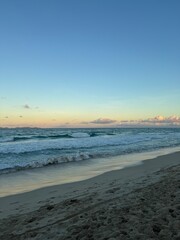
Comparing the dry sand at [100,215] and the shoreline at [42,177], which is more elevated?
the dry sand at [100,215]

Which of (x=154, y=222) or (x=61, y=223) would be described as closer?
(x=154, y=222)

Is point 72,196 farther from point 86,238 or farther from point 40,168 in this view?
point 40,168

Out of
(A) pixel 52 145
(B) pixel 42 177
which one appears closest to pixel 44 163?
(B) pixel 42 177

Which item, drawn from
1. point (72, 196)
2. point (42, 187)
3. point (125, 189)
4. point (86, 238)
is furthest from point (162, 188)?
point (42, 187)

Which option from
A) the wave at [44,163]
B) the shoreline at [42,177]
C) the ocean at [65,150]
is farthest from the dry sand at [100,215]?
the ocean at [65,150]

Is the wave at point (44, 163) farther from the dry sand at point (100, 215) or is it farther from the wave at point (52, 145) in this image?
the wave at point (52, 145)

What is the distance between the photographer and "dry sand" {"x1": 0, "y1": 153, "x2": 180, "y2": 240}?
4996 millimetres

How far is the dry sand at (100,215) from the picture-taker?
16.4 feet

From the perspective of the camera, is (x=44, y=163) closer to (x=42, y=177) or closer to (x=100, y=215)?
(x=42, y=177)

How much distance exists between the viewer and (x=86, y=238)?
483 cm

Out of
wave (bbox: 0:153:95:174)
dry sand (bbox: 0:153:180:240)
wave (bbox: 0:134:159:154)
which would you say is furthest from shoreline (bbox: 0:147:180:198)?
wave (bbox: 0:134:159:154)

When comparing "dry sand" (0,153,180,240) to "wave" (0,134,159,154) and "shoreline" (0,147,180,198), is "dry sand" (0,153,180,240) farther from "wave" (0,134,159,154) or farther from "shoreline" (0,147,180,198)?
"wave" (0,134,159,154)

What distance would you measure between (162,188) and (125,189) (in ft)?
3.58

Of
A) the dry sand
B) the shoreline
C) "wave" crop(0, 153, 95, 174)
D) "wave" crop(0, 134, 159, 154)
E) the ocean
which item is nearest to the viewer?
the dry sand
